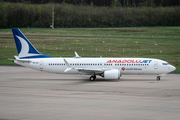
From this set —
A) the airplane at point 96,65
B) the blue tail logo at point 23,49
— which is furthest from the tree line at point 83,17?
the airplane at point 96,65

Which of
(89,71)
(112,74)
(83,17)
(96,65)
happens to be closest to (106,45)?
(96,65)

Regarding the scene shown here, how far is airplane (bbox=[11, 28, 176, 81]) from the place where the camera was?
46.0 metres

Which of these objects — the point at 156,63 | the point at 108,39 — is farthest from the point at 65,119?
the point at 108,39

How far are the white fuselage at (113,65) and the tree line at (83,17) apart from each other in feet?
362

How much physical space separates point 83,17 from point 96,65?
387 feet

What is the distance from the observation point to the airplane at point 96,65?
45969 millimetres

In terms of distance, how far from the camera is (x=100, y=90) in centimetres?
3603

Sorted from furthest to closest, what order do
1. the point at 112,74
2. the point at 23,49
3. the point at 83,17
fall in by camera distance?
1. the point at 83,17
2. the point at 23,49
3. the point at 112,74

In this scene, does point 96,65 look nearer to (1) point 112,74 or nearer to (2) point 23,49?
(1) point 112,74

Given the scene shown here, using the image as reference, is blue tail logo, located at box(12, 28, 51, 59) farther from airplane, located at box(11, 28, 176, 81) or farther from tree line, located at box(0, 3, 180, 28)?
tree line, located at box(0, 3, 180, 28)

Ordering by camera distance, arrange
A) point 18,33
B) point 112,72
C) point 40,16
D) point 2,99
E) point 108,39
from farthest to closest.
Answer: point 40,16
point 108,39
point 18,33
point 112,72
point 2,99

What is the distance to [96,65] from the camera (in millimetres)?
46875

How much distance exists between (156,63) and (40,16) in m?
128

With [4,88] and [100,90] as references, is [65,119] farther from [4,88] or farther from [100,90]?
[4,88]
